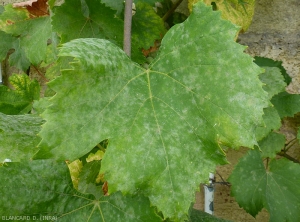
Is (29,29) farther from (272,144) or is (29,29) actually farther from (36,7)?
(272,144)

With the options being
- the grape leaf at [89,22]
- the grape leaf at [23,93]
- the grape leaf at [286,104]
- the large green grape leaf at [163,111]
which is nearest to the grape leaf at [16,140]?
the large green grape leaf at [163,111]

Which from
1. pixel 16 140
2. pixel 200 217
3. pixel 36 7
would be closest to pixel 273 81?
pixel 200 217

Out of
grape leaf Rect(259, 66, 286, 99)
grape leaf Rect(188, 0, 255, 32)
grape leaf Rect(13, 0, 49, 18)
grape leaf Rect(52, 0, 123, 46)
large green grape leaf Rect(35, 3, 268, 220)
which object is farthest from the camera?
grape leaf Rect(259, 66, 286, 99)

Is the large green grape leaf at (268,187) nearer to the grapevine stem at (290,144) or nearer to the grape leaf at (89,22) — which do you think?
the grapevine stem at (290,144)

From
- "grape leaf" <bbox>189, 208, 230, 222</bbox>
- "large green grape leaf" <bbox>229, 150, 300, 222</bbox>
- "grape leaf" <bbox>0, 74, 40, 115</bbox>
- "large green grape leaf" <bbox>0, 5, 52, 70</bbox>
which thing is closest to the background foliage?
"grape leaf" <bbox>189, 208, 230, 222</bbox>

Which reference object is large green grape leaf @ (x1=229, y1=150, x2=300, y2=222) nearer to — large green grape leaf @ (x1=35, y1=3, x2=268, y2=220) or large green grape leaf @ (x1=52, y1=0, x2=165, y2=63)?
large green grape leaf @ (x1=52, y1=0, x2=165, y2=63)

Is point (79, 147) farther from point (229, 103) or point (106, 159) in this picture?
point (229, 103)

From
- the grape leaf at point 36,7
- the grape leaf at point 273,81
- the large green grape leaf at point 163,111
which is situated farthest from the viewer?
the grape leaf at point 273,81
